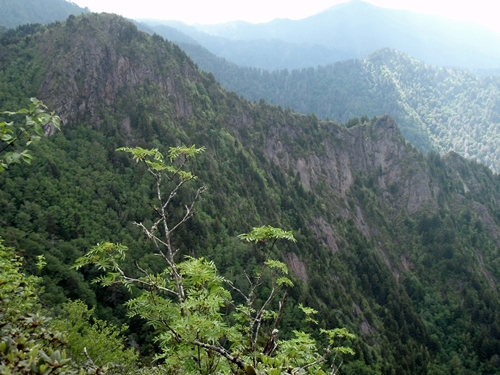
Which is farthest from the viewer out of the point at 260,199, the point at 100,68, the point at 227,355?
the point at 260,199

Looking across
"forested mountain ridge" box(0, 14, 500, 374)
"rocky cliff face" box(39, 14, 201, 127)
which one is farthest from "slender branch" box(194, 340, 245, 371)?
"rocky cliff face" box(39, 14, 201, 127)

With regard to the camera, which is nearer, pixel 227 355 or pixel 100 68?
pixel 227 355

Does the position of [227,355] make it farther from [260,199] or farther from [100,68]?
[100,68]

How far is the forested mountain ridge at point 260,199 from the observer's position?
70125 millimetres

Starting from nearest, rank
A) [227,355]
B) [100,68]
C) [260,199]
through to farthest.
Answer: [227,355] → [100,68] → [260,199]

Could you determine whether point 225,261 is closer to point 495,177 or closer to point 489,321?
point 489,321

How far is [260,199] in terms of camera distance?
100 meters

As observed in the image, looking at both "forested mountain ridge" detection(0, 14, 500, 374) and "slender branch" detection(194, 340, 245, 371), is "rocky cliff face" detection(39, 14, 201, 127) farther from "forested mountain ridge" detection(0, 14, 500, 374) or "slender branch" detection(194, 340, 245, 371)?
"slender branch" detection(194, 340, 245, 371)

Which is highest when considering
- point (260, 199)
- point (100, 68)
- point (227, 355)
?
point (100, 68)

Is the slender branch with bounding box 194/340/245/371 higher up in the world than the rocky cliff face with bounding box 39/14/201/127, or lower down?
lower down

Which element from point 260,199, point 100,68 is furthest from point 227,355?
point 100,68

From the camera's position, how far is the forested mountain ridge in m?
70.1

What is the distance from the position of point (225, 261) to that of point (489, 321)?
81.5 m

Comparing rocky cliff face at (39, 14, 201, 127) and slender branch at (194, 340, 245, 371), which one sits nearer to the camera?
slender branch at (194, 340, 245, 371)
